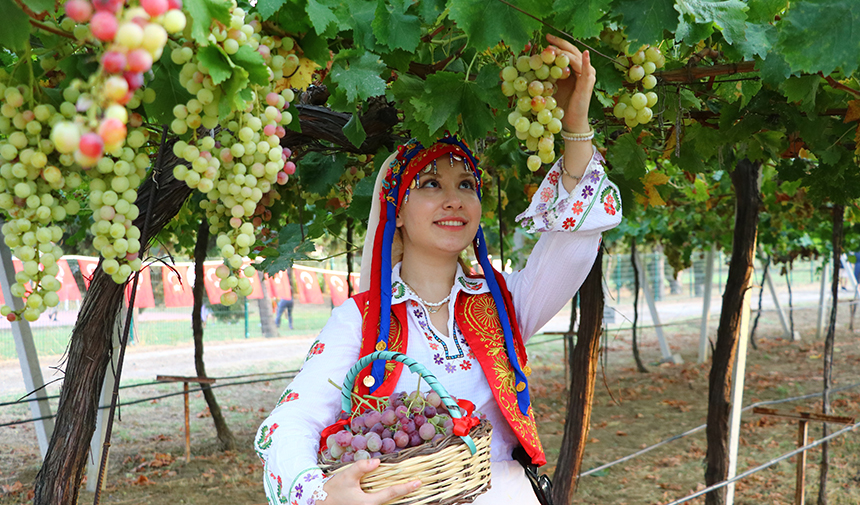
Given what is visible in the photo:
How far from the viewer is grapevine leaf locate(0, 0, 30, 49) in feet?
2.63

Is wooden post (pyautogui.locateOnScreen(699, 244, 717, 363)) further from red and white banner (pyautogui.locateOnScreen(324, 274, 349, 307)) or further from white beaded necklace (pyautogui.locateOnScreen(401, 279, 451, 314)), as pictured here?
white beaded necklace (pyautogui.locateOnScreen(401, 279, 451, 314))

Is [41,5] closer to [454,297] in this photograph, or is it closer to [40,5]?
[40,5]

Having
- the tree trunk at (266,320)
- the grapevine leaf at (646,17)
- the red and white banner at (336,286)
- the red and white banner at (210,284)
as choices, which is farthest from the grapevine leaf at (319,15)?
the tree trunk at (266,320)

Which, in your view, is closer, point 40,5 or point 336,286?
point 40,5

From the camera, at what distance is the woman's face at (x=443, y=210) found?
5.80ft

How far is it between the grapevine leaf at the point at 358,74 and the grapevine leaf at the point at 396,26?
132 millimetres

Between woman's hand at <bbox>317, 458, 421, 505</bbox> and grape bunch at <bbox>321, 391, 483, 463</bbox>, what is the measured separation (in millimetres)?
33

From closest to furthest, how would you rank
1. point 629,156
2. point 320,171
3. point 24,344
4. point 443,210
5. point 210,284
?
point 443,210, point 629,156, point 320,171, point 24,344, point 210,284

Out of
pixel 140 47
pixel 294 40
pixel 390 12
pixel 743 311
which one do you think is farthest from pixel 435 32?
pixel 743 311

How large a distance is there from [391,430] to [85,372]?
3.23 feet

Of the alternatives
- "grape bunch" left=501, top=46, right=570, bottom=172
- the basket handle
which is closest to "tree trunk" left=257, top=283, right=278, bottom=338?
the basket handle

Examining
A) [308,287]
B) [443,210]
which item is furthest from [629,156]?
[308,287]

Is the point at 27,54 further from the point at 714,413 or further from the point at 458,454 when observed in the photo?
the point at 714,413

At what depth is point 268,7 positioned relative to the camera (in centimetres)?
94
